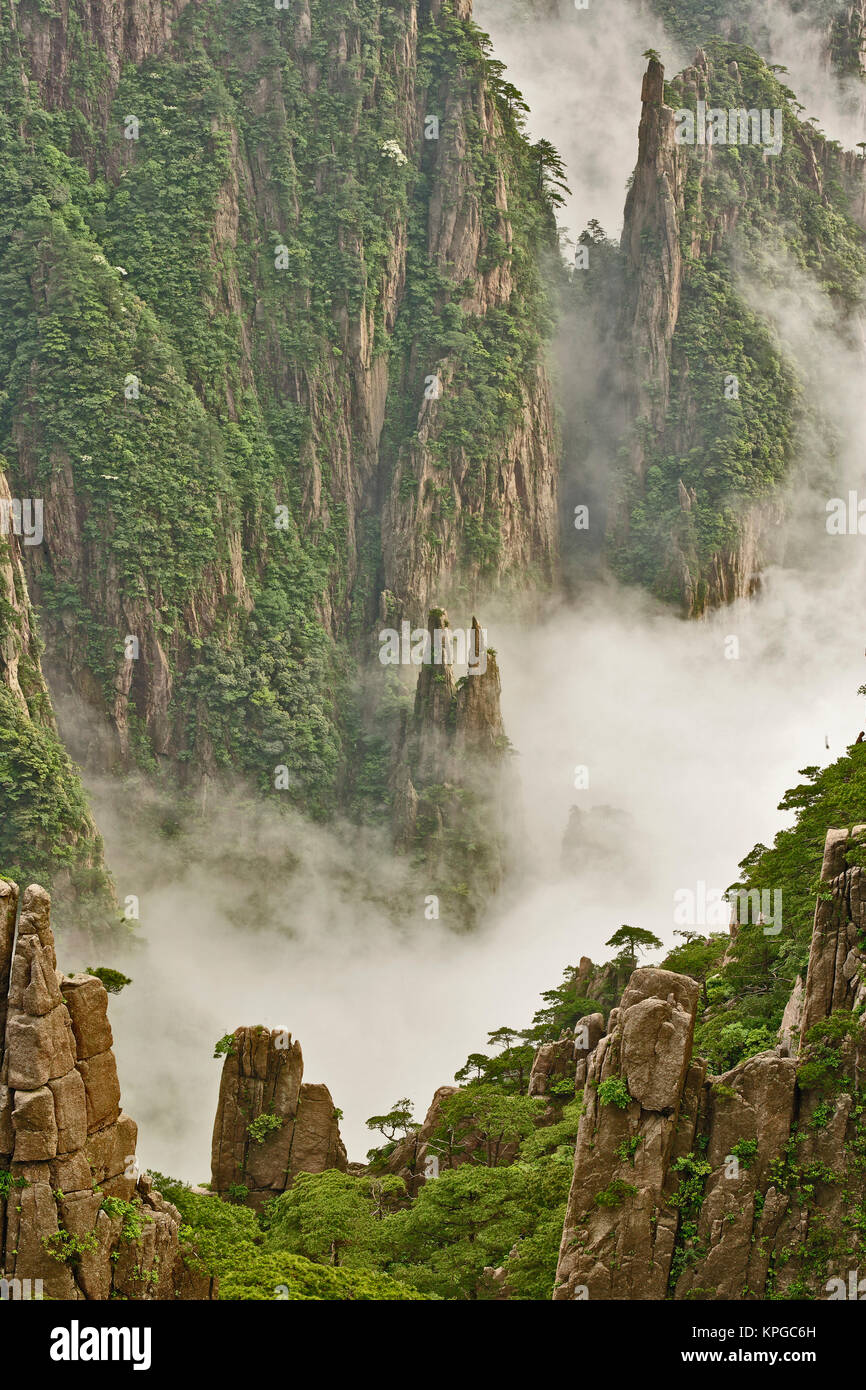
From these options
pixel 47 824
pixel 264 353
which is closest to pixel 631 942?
pixel 47 824

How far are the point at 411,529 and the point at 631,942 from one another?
58.0m

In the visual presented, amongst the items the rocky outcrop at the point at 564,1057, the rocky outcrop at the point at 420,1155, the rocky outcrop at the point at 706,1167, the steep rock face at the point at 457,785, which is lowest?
the rocky outcrop at the point at 706,1167

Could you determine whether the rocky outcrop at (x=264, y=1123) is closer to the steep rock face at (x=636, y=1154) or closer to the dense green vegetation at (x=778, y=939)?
the dense green vegetation at (x=778, y=939)

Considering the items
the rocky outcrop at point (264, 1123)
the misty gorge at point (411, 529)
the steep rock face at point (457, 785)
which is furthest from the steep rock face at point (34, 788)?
the rocky outcrop at point (264, 1123)

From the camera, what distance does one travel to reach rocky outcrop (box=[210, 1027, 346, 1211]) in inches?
2080

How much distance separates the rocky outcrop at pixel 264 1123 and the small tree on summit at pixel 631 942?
38.2 feet

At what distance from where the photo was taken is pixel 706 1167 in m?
31.2

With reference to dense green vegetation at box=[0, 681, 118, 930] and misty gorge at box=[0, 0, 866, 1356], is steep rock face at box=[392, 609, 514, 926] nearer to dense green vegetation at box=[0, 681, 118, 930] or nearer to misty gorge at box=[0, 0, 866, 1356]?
misty gorge at box=[0, 0, 866, 1356]

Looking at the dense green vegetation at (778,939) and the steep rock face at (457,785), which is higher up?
the steep rock face at (457,785)

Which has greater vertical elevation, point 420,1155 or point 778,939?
point 778,939

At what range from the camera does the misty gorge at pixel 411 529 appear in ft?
270

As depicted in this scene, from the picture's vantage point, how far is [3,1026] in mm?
32344

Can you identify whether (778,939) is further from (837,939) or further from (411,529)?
(411,529)
